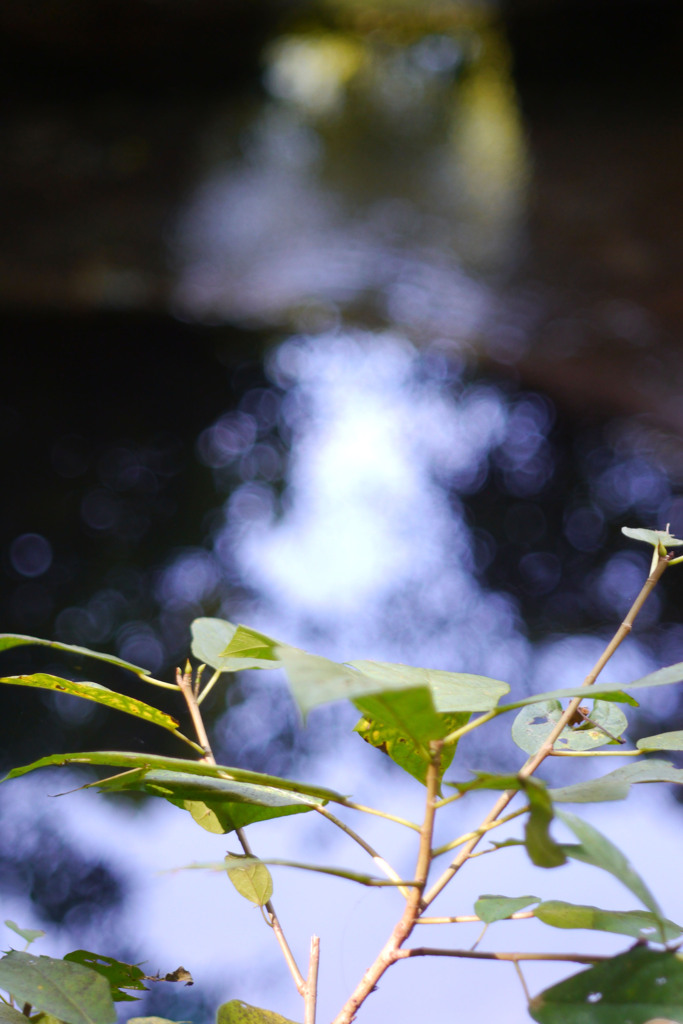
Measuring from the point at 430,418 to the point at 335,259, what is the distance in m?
0.49

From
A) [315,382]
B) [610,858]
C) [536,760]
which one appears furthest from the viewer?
[315,382]

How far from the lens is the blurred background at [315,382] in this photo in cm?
68

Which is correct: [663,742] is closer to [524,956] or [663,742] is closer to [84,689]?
[524,956]

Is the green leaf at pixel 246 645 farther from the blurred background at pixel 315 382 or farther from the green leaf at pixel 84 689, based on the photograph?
the blurred background at pixel 315 382

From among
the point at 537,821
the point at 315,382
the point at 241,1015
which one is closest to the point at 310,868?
the point at 537,821

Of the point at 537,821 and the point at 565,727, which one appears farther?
the point at 565,727

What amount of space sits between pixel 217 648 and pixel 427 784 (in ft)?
0.41

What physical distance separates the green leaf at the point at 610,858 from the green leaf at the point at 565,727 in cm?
14

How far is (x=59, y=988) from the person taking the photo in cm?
23

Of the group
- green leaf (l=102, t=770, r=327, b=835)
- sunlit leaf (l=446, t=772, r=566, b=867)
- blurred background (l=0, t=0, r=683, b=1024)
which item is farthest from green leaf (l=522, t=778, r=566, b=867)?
blurred background (l=0, t=0, r=683, b=1024)

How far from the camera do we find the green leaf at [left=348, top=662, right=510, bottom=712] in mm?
199

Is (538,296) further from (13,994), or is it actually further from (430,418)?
(13,994)

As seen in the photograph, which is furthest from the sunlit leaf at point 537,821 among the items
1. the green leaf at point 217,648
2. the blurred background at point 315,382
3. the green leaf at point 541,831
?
the blurred background at point 315,382

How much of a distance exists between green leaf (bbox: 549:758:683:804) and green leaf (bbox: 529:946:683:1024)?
0.12ft
